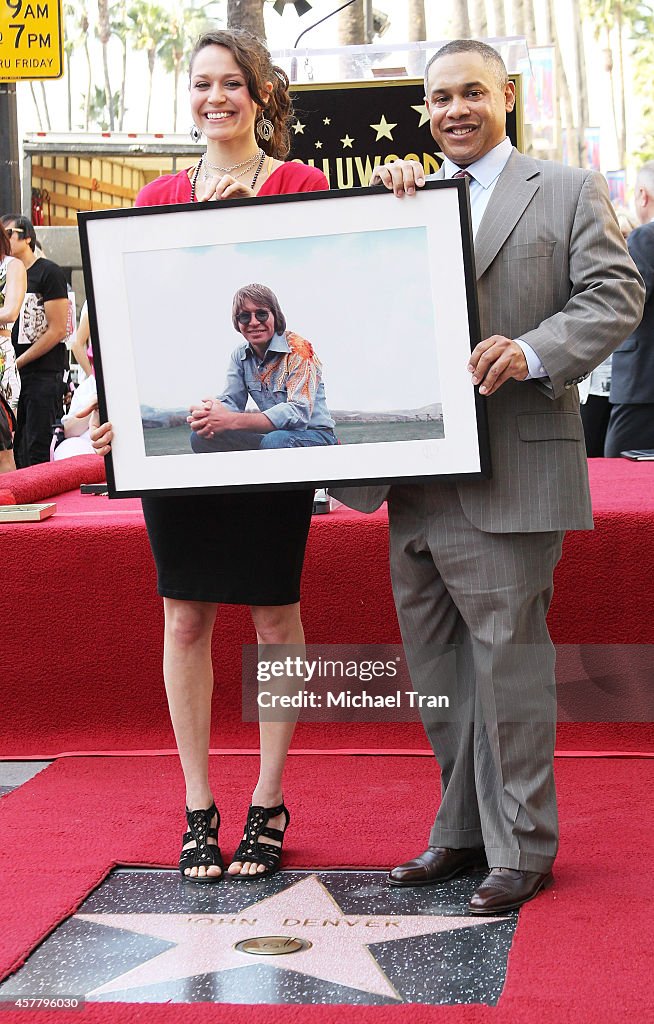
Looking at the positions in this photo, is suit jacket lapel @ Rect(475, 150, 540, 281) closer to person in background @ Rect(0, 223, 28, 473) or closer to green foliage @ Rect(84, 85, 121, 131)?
person in background @ Rect(0, 223, 28, 473)

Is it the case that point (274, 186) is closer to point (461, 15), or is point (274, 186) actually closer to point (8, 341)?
point (8, 341)

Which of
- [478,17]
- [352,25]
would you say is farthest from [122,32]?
[352,25]

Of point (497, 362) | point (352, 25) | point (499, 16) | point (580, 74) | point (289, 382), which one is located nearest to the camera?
point (497, 362)

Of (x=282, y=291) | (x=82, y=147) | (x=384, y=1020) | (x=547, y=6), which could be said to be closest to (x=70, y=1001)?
(x=384, y=1020)

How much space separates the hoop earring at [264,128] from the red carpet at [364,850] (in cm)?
168

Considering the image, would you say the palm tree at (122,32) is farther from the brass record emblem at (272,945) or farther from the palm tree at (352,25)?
the brass record emblem at (272,945)

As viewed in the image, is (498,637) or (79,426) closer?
(498,637)

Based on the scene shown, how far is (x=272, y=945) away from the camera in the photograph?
2.49 m

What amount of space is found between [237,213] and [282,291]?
0.19m

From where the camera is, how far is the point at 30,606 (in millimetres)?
3914

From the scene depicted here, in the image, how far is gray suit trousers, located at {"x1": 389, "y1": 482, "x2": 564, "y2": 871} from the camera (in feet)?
8.65

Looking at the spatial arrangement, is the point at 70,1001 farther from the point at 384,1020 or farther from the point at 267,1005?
the point at 384,1020

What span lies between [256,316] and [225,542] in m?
0.54

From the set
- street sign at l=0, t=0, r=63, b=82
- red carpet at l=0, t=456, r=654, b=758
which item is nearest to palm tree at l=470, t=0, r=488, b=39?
street sign at l=0, t=0, r=63, b=82
